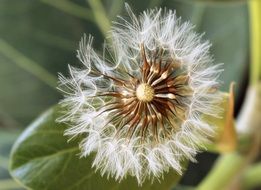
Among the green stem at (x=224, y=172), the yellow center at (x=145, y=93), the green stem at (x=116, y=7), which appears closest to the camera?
the yellow center at (x=145, y=93)

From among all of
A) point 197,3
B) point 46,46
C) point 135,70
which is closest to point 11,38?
point 46,46

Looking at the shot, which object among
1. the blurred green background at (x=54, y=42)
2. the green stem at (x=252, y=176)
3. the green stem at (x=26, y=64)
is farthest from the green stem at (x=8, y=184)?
the green stem at (x=252, y=176)

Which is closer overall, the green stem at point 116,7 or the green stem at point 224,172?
the green stem at point 224,172

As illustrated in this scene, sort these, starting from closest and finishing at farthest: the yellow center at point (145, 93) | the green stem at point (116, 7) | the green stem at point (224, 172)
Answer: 1. the yellow center at point (145, 93)
2. the green stem at point (224, 172)
3. the green stem at point (116, 7)


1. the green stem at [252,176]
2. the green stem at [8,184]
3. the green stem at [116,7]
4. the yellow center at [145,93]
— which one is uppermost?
the green stem at [116,7]

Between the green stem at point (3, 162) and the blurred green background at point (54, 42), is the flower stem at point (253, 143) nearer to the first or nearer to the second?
the blurred green background at point (54, 42)

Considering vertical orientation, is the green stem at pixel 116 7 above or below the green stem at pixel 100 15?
above

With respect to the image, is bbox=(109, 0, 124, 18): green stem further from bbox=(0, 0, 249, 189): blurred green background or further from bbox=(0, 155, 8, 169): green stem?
bbox=(0, 155, 8, 169): green stem

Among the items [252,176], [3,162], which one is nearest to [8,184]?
[3,162]

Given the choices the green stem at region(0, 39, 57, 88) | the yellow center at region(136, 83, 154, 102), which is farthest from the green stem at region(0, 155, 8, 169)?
the yellow center at region(136, 83, 154, 102)
